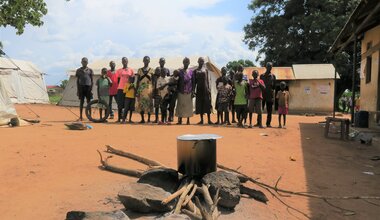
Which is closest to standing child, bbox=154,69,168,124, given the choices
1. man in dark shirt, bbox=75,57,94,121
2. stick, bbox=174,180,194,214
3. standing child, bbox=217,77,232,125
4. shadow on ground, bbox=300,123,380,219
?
standing child, bbox=217,77,232,125

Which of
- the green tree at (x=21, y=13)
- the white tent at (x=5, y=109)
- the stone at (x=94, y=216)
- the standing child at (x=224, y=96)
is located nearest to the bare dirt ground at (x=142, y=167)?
the stone at (x=94, y=216)

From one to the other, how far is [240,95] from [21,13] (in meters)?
10.9

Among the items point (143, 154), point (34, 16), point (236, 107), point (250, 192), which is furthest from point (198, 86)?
point (34, 16)

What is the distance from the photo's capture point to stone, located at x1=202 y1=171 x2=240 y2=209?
141 inches

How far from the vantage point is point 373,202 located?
162 inches

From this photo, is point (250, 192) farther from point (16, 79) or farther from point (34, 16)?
point (16, 79)

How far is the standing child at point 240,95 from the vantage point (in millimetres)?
10234

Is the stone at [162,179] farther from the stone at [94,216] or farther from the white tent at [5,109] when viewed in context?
the white tent at [5,109]

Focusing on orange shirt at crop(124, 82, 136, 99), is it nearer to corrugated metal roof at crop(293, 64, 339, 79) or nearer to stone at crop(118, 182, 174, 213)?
stone at crop(118, 182, 174, 213)

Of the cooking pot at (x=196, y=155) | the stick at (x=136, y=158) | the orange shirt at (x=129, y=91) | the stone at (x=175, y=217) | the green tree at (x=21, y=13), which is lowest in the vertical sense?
the stone at (x=175, y=217)

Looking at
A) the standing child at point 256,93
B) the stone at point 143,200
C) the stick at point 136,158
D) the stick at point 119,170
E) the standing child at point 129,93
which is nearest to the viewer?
the stone at point 143,200

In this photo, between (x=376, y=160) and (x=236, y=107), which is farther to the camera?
(x=236, y=107)

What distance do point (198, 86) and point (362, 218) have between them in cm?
728

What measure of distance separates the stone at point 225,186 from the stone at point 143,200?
474mm
